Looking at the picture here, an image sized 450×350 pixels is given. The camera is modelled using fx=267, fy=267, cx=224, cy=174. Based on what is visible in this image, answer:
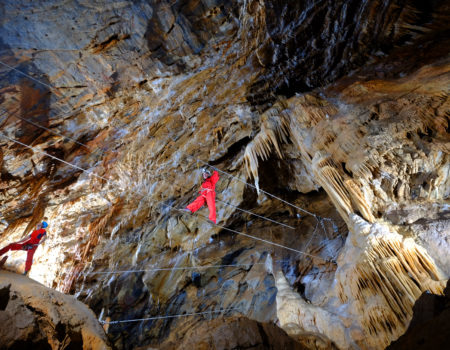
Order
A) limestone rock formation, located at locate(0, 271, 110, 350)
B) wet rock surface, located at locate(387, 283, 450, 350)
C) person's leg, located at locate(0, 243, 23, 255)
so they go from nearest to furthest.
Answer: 1. wet rock surface, located at locate(387, 283, 450, 350)
2. limestone rock formation, located at locate(0, 271, 110, 350)
3. person's leg, located at locate(0, 243, 23, 255)

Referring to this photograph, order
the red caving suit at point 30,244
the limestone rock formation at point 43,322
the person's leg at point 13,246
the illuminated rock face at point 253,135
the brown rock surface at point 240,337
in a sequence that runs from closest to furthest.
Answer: the limestone rock formation at point 43,322 < the illuminated rock face at point 253,135 < the brown rock surface at point 240,337 < the person's leg at point 13,246 < the red caving suit at point 30,244

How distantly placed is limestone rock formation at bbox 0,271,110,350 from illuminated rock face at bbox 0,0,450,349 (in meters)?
2.01

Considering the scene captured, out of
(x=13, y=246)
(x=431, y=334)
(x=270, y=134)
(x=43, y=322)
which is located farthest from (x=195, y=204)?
(x=431, y=334)

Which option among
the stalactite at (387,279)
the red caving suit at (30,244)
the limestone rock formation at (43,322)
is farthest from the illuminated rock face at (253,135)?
the limestone rock formation at (43,322)

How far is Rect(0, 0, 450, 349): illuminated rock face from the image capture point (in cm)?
361

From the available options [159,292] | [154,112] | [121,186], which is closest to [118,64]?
[154,112]

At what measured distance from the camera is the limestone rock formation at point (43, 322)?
8.09 ft

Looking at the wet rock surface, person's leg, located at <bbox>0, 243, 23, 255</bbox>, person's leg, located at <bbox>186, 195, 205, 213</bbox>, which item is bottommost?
person's leg, located at <bbox>186, 195, 205, 213</bbox>

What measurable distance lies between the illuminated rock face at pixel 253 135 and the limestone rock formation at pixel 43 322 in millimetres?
2007

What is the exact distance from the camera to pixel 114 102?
5.02 metres

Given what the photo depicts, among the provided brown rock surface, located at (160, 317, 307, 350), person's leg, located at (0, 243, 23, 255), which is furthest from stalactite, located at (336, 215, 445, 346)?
person's leg, located at (0, 243, 23, 255)

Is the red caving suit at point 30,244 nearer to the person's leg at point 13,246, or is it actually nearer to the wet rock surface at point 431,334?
the person's leg at point 13,246

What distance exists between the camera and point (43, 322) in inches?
109

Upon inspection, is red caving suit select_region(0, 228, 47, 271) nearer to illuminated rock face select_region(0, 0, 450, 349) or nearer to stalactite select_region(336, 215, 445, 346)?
illuminated rock face select_region(0, 0, 450, 349)
